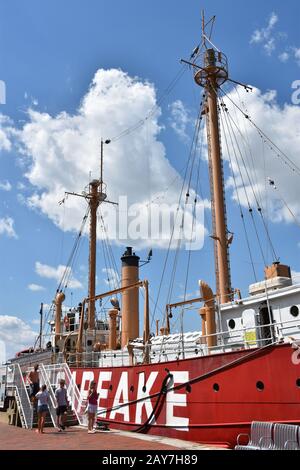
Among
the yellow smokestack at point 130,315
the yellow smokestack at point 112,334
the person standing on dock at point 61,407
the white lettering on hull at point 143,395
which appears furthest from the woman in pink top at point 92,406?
the yellow smokestack at point 130,315

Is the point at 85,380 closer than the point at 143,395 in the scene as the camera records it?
No

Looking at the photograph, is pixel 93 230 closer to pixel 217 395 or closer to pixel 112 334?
pixel 112 334

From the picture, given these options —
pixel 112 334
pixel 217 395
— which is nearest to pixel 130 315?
pixel 112 334

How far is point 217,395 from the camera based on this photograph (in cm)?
1129

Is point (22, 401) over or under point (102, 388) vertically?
under

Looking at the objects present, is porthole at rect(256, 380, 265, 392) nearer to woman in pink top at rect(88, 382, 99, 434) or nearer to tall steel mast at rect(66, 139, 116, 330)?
woman in pink top at rect(88, 382, 99, 434)

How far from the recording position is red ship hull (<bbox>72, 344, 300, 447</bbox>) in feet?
32.5

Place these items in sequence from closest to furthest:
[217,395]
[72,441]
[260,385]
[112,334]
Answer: [260,385]
[217,395]
[72,441]
[112,334]

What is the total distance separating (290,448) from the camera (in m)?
8.77

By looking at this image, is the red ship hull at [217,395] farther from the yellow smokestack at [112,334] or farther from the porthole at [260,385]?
the yellow smokestack at [112,334]

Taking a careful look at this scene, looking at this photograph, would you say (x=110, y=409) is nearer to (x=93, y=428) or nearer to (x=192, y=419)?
(x=93, y=428)

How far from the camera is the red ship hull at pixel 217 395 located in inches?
390

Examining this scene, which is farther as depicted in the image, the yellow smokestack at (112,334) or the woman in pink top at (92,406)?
the yellow smokestack at (112,334)
